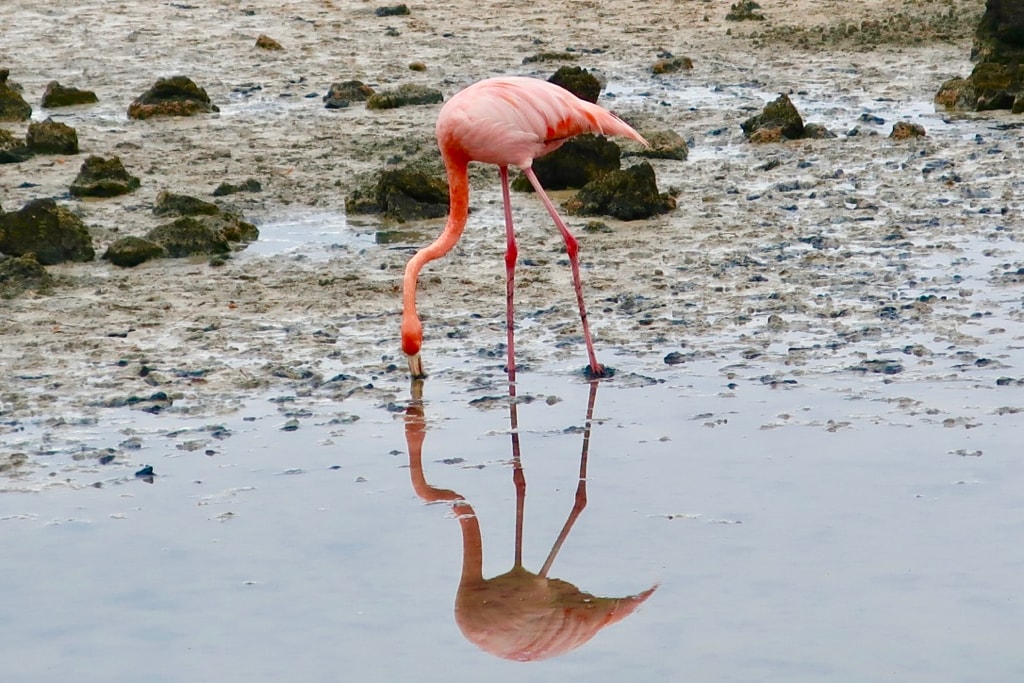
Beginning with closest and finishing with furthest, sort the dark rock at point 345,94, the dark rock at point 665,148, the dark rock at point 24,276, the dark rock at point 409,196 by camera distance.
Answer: the dark rock at point 24,276 → the dark rock at point 409,196 → the dark rock at point 665,148 → the dark rock at point 345,94

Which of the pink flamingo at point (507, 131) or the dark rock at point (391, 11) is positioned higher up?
the pink flamingo at point (507, 131)

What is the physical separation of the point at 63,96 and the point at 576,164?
5596mm

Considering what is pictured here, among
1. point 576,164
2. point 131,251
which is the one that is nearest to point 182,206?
point 131,251

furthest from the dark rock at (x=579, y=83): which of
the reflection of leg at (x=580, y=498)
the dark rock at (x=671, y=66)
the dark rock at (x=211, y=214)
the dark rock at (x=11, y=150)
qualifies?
the reflection of leg at (x=580, y=498)

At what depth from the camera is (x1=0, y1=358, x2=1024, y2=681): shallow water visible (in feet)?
16.3

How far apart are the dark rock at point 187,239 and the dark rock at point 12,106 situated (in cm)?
474

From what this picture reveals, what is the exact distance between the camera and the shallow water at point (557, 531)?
16.3 ft

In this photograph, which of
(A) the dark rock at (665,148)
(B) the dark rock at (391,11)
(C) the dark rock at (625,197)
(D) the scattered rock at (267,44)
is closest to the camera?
(C) the dark rock at (625,197)

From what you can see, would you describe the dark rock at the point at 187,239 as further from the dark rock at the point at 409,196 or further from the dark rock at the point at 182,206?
the dark rock at the point at 409,196

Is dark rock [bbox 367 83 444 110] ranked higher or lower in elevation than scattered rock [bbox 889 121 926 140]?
lower

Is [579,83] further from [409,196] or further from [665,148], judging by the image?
[409,196]

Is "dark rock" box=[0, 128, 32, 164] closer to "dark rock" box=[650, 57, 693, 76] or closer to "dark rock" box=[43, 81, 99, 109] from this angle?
"dark rock" box=[43, 81, 99, 109]

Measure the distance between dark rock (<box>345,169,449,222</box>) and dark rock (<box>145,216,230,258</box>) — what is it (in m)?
1.31

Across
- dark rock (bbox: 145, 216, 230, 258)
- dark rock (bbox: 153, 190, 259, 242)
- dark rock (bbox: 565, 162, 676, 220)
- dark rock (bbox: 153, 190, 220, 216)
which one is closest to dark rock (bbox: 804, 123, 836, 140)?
dark rock (bbox: 565, 162, 676, 220)
